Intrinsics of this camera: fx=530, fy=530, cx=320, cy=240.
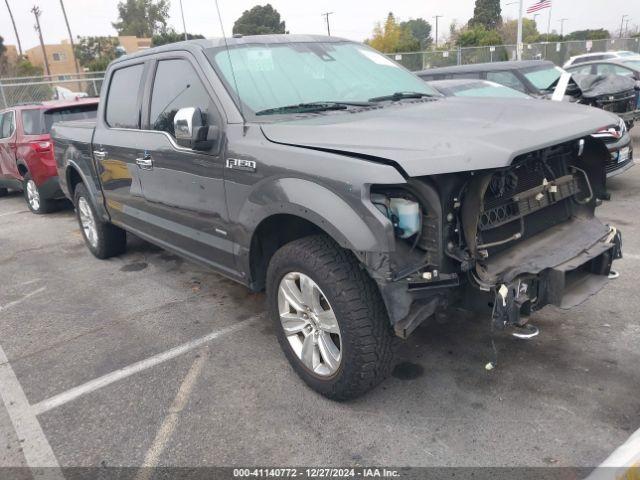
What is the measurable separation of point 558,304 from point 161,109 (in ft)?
9.93

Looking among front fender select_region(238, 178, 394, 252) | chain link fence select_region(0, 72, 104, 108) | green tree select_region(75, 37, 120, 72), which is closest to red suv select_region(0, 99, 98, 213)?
front fender select_region(238, 178, 394, 252)

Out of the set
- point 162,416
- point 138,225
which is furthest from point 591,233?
point 138,225

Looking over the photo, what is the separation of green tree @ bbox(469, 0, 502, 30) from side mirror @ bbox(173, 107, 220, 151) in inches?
2534

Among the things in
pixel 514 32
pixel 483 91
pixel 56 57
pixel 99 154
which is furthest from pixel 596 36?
pixel 56 57

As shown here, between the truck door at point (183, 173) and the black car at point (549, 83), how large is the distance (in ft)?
19.2

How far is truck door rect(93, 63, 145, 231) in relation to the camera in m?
4.36

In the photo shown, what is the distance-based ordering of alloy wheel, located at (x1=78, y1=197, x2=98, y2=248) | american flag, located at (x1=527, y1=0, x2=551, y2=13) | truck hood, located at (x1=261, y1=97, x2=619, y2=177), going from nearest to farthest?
truck hood, located at (x1=261, y1=97, x2=619, y2=177) → alloy wheel, located at (x1=78, y1=197, x2=98, y2=248) → american flag, located at (x1=527, y1=0, x2=551, y2=13)

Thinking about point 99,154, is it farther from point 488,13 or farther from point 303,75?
point 488,13

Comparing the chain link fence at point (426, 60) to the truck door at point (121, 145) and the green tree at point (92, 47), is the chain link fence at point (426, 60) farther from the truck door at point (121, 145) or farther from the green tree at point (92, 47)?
the green tree at point (92, 47)

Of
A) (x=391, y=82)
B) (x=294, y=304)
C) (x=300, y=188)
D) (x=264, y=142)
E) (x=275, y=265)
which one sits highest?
(x=391, y=82)

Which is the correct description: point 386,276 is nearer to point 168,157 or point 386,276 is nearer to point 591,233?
point 591,233

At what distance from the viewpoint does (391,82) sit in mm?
3918

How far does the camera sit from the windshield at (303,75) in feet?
11.1

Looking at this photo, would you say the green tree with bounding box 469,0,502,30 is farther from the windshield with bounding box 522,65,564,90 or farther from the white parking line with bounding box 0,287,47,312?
the white parking line with bounding box 0,287,47,312
